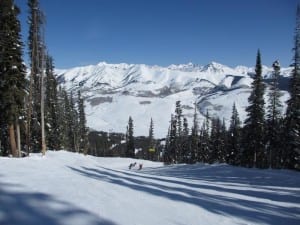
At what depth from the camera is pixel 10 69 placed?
2780 cm

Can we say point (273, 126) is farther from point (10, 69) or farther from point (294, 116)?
point (10, 69)

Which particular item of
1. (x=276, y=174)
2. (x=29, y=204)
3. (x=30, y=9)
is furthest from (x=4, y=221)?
(x=30, y=9)

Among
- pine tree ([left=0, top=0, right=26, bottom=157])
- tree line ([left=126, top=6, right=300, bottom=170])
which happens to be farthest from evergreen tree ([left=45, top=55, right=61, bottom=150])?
tree line ([left=126, top=6, right=300, bottom=170])

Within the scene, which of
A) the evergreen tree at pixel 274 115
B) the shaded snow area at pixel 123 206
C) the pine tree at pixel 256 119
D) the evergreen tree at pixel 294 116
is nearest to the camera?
the shaded snow area at pixel 123 206

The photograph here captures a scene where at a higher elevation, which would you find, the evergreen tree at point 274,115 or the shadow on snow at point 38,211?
the evergreen tree at point 274,115

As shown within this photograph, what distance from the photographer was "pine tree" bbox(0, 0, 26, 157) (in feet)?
90.4

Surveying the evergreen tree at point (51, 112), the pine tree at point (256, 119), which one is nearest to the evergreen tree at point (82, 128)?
the evergreen tree at point (51, 112)

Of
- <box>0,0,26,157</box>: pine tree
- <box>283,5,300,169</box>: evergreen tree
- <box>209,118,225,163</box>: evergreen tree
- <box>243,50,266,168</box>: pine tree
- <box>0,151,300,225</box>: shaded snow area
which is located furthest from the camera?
<box>209,118,225,163</box>: evergreen tree

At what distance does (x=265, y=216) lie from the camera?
11.2 meters

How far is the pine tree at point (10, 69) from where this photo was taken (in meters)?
27.6

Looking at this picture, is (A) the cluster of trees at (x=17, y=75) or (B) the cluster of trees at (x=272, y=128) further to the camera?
(B) the cluster of trees at (x=272, y=128)

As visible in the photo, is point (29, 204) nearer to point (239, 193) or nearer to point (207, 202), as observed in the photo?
point (207, 202)

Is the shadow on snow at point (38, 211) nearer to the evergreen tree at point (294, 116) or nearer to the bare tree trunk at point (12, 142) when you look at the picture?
the bare tree trunk at point (12, 142)

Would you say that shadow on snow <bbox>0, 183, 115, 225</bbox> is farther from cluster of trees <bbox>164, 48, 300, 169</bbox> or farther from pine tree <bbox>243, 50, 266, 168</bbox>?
pine tree <bbox>243, 50, 266, 168</bbox>
